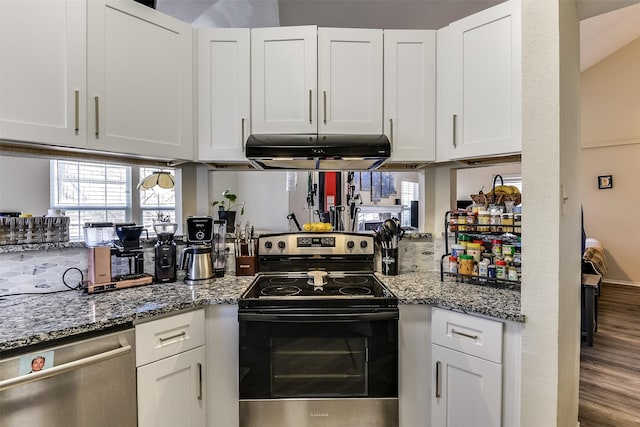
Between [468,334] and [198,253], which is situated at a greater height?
[198,253]

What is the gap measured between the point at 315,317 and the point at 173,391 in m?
0.66

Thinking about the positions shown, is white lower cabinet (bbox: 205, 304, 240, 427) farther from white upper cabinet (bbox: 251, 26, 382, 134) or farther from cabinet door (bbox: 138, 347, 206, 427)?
white upper cabinet (bbox: 251, 26, 382, 134)

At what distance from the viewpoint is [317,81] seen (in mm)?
1807

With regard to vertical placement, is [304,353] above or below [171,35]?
below

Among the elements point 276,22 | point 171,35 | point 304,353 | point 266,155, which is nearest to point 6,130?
point 171,35

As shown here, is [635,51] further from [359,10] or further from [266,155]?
[266,155]

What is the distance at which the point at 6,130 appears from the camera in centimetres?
124

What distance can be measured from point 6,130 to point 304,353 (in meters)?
1.46

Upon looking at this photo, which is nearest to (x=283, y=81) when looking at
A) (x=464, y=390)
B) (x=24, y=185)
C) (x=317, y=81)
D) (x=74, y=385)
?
(x=317, y=81)

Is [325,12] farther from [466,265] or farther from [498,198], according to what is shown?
[466,265]

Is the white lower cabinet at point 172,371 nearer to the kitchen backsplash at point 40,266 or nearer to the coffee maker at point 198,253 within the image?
the coffee maker at point 198,253

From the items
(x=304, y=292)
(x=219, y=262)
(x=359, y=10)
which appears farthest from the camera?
(x=359, y=10)

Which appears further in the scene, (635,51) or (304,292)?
(635,51)

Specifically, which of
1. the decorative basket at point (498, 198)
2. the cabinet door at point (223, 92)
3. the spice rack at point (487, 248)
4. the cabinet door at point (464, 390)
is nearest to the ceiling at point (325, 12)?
the cabinet door at point (223, 92)
